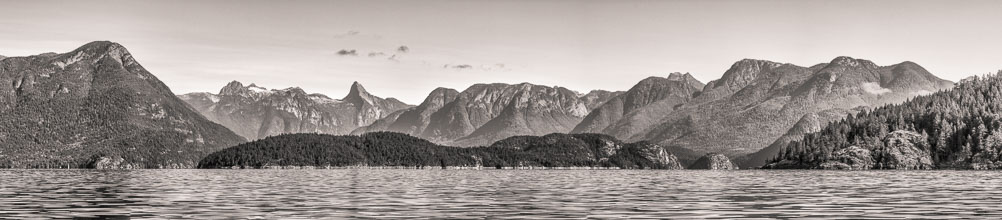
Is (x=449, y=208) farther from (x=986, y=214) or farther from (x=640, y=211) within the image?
(x=986, y=214)

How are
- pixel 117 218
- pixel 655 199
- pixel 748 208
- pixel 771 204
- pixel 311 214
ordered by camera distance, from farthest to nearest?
pixel 655 199, pixel 771 204, pixel 748 208, pixel 311 214, pixel 117 218

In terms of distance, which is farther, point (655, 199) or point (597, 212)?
point (655, 199)

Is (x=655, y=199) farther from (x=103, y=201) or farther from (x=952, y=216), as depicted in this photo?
(x=103, y=201)

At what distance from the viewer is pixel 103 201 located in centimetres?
9375

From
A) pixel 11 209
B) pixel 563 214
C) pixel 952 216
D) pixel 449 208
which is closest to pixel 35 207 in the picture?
pixel 11 209

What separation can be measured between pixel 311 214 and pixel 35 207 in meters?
24.9

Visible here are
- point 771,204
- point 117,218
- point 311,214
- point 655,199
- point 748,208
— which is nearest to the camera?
point 117,218

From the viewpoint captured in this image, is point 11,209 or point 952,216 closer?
point 952,216

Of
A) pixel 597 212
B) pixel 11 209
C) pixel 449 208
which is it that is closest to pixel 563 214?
pixel 597 212

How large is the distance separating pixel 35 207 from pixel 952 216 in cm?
7000

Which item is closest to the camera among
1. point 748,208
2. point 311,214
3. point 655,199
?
point 311,214

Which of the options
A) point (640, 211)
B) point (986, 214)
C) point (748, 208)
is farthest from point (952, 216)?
point (640, 211)

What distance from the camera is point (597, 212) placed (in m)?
76.9

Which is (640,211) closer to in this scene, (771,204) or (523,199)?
(771,204)
